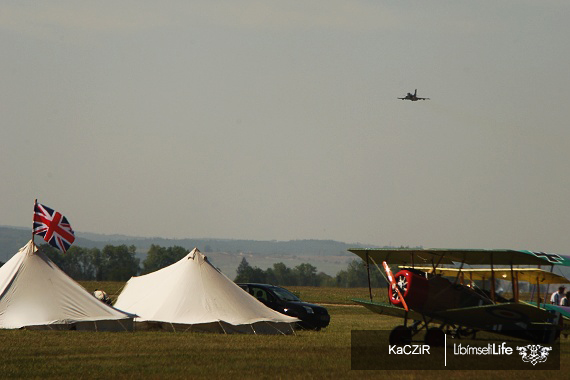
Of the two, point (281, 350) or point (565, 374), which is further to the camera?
→ point (281, 350)

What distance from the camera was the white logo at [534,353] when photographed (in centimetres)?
2103

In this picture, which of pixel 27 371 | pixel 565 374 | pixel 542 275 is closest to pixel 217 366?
pixel 27 371

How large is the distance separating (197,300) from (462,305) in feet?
27.9

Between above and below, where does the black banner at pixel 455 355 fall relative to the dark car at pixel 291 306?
below

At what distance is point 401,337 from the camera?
909 inches

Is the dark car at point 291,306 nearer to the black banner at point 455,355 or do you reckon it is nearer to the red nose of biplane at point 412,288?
the black banner at point 455,355

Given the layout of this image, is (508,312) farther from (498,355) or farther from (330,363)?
(330,363)

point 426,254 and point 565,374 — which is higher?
point 426,254

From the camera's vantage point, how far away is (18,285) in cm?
2722

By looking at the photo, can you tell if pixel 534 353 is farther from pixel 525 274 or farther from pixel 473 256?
pixel 525 274

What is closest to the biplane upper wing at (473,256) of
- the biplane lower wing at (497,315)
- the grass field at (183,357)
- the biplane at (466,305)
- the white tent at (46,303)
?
the biplane at (466,305)

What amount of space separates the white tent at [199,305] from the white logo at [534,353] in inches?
293

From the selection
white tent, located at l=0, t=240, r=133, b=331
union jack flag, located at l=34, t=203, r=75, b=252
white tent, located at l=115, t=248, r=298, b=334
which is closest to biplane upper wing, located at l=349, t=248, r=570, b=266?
white tent, located at l=115, t=248, r=298, b=334

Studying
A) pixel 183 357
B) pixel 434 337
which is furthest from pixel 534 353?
pixel 183 357
